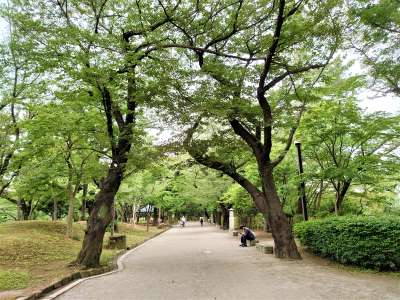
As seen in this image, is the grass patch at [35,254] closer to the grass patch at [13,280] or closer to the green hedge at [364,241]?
the grass patch at [13,280]

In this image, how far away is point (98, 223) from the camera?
1235cm

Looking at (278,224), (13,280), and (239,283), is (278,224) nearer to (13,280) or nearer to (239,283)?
(239,283)

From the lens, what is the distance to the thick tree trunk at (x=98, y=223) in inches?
472

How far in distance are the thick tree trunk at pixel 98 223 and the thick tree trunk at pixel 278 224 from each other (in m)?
5.75

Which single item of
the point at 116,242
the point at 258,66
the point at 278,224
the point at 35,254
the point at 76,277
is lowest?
the point at 76,277

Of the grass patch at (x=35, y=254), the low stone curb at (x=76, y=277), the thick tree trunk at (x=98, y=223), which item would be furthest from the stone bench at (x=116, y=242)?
the thick tree trunk at (x=98, y=223)

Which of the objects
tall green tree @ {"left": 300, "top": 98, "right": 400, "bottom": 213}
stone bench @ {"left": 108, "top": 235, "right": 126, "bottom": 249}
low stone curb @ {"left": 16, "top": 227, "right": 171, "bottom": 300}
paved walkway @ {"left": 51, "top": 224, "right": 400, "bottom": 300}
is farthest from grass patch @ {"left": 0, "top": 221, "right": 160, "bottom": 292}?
tall green tree @ {"left": 300, "top": 98, "right": 400, "bottom": 213}

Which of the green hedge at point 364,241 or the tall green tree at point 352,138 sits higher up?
the tall green tree at point 352,138

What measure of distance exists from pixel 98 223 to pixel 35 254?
3887 millimetres

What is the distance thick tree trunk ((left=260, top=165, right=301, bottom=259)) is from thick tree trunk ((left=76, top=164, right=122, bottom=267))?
5.75 m

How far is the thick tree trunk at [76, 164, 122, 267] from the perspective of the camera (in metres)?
12.0

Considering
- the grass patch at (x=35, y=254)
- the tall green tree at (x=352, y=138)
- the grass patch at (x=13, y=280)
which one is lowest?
the grass patch at (x=13, y=280)

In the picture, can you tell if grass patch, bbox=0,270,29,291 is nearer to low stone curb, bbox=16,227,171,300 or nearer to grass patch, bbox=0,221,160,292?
grass patch, bbox=0,221,160,292

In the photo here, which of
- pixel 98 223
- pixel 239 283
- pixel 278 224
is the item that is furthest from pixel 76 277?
pixel 278 224
